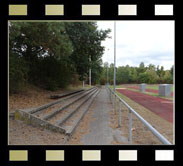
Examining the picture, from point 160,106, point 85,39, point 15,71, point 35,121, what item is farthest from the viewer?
point 85,39

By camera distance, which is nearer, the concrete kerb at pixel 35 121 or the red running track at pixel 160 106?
the concrete kerb at pixel 35 121

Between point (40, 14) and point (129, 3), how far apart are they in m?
1.16

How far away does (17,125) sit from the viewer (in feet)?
14.2

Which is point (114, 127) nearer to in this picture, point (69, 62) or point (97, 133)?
point (97, 133)

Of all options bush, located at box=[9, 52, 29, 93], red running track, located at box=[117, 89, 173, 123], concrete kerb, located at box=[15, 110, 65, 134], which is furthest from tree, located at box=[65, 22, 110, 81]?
concrete kerb, located at box=[15, 110, 65, 134]

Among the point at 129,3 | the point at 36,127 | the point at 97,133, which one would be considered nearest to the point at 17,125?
the point at 36,127

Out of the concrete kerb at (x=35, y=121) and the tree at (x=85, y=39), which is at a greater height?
the tree at (x=85, y=39)

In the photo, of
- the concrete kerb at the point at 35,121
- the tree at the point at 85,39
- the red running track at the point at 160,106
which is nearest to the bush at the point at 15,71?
the concrete kerb at the point at 35,121

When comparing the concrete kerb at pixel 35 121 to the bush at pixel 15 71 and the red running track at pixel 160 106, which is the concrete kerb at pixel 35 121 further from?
the red running track at pixel 160 106

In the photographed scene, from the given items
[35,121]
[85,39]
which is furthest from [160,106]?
[35,121]

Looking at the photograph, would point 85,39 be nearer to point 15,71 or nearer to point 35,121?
point 15,71

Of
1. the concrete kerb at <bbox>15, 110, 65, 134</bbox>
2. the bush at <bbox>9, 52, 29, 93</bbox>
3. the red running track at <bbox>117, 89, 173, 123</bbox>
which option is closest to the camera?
the concrete kerb at <bbox>15, 110, 65, 134</bbox>

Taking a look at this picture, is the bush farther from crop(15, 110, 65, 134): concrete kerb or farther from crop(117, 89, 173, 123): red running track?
crop(117, 89, 173, 123): red running track

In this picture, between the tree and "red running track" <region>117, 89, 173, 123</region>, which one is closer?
"red running track" <region>117, 89, 173, 123</region>
